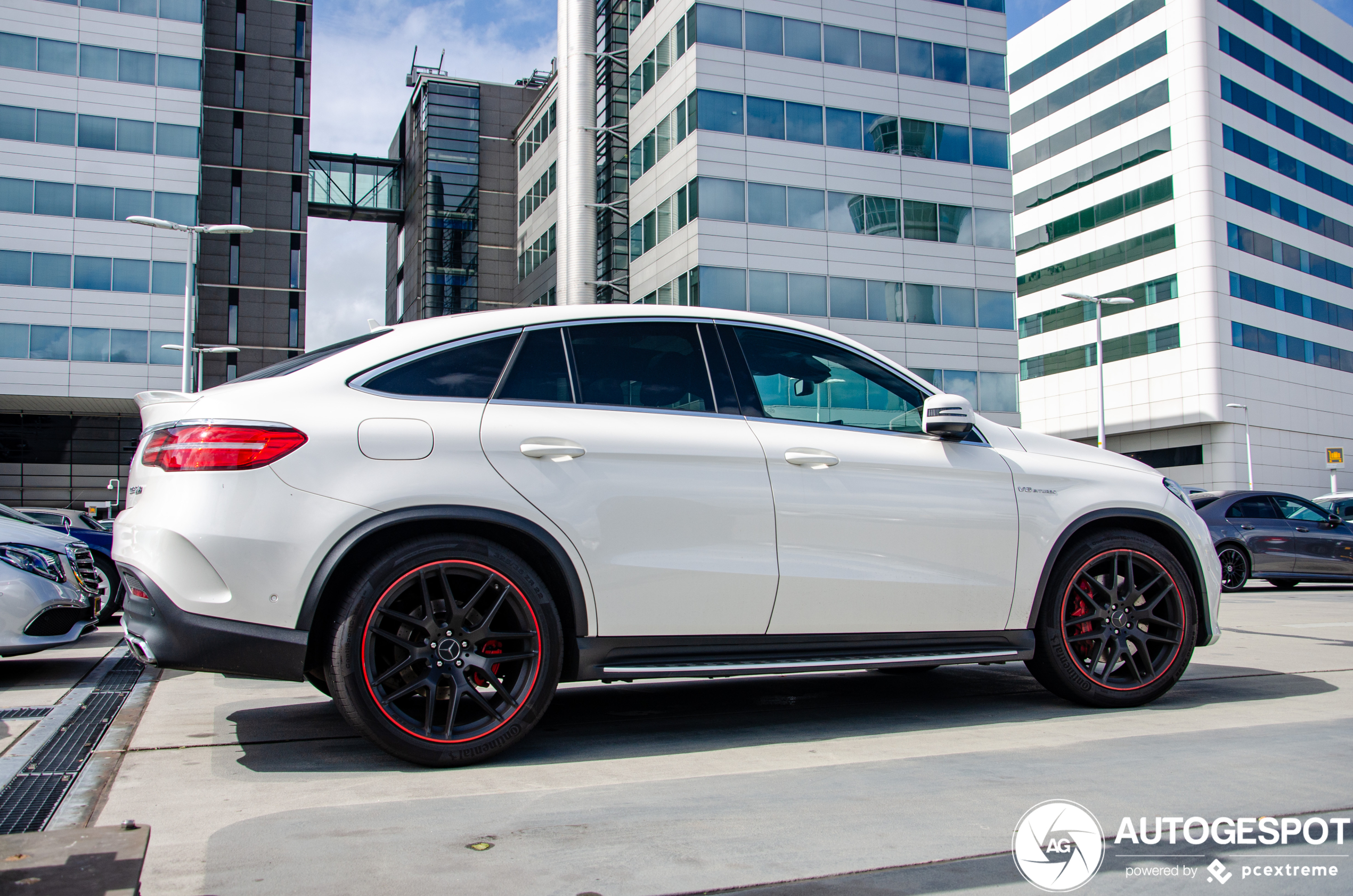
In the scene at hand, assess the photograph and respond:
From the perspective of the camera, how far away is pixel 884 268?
1483 inches

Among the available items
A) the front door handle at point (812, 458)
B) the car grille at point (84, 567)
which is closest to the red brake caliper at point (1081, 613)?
the front door handle at point (812, 458)

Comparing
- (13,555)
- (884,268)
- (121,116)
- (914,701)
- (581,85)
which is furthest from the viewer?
(121,116)

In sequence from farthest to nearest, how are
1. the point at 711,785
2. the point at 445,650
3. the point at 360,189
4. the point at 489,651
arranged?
1. the point at 360,189
2. the point at 489,651
3. the point at 445,650
4. the point at 711,785

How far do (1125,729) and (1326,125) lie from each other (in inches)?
2563

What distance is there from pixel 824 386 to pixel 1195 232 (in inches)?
2034

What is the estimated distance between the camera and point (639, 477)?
4.01 m

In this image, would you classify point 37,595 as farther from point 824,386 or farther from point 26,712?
point 824,386

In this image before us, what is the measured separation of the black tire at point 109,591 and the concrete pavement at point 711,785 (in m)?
5.75

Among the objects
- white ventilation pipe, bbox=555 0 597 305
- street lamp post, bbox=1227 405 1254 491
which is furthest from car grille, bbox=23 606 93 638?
street lamp post, bbox=1227 405 1254 491

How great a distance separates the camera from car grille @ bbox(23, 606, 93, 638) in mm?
6078

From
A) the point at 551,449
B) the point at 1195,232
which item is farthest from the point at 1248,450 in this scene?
the point at 551,449

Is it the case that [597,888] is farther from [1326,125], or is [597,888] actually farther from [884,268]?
[1326,125]

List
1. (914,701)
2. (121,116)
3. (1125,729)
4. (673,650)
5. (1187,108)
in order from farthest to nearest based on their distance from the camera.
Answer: (1187,108), (121,116), (914,701), (1125,729), (673,650)

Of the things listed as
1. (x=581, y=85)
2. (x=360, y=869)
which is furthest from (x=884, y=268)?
(x=360, y=869)
